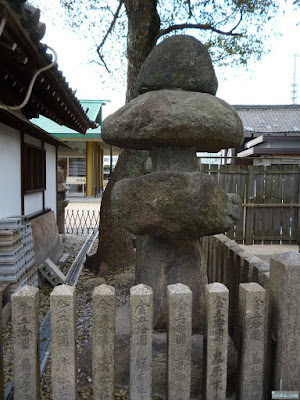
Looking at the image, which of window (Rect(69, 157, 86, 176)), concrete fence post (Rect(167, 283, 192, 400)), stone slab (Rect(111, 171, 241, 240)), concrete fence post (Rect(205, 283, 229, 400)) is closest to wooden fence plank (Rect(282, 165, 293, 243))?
stone slab (Rect(111, 171, 241, 240))

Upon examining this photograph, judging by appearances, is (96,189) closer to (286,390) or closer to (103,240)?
(103,240)

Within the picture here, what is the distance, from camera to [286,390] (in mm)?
2051

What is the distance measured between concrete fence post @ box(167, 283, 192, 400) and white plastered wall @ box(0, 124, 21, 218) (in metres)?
3.57

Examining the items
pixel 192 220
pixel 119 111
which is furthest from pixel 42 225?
pixel 192 220

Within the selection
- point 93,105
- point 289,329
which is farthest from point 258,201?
point 93,105

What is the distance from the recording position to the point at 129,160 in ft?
18.7

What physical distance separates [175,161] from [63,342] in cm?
159

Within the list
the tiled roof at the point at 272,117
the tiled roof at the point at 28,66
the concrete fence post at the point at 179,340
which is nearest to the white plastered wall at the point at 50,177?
the tiled roof at the point at 28,66

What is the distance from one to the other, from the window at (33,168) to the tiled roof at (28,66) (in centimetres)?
79

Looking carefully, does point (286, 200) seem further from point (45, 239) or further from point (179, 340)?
point (179, 340)

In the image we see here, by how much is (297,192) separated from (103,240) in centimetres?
562

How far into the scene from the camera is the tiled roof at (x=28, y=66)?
213 cm

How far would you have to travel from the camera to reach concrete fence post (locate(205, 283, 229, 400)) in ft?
6.57

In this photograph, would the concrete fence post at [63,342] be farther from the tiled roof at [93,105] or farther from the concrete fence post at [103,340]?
the tiled roof at [93,105]
